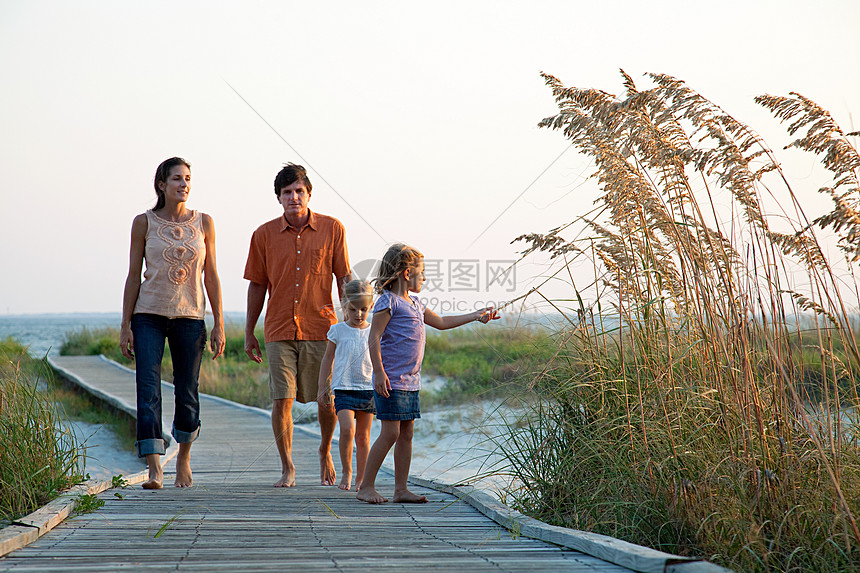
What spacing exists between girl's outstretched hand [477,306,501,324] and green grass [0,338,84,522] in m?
2.22

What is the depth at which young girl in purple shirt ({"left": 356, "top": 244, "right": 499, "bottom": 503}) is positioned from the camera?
434cm

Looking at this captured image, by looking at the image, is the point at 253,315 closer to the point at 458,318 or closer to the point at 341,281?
the point at 341,281

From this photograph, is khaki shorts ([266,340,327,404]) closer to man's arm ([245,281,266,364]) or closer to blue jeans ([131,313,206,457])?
man's arm ([245,281,266,364])

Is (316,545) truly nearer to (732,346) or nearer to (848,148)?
(732,346)

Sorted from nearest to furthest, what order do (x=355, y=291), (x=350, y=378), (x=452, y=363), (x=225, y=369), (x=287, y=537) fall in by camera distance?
(x=287, y=537) < (x=350, y=378) < (x=355, y=291) < (x=452, y=363) < (x=225, y=369)

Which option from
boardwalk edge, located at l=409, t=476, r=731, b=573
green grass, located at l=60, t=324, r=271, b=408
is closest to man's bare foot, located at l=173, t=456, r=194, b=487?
boardwalk edge, located at l=409, t=476, r=731, b=573

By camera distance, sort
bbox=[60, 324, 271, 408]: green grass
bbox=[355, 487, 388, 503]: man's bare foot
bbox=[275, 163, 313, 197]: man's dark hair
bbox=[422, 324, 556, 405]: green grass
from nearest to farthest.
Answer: bbox=[422, 324, 556, 405]: green grass
bbox=[355, 487, 388, 503]: man's bare foot
bbox=[275, 163, 313, 197]: man's dark hair
bbox=[60, 324, 271, 408]: green grass

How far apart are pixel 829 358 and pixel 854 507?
742 mm

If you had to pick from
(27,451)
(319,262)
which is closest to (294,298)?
(319,262)

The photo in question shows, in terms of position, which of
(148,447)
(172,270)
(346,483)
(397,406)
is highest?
(172,270)

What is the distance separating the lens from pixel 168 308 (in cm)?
474

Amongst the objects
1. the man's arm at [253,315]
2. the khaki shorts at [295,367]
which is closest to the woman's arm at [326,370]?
the khaki shorts at [295,367]

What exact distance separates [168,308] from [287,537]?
77.9 inches

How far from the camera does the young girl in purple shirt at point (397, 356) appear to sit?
14.2 feet
